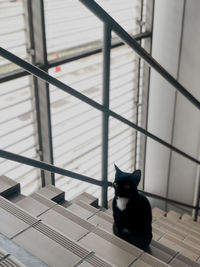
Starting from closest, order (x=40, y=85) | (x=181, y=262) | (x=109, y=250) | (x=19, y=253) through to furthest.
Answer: (x=19, y=253)
(x=109, y=250)
(x=181, y=262)
(x=40, y=85)

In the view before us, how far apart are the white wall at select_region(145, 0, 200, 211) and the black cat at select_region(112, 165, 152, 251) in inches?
116

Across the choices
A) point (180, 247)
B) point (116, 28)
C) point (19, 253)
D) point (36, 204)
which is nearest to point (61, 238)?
point (19, 253)

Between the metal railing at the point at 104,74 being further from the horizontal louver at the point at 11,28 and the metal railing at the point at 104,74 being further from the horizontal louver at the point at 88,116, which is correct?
the horizontal louver at the point at 88,116

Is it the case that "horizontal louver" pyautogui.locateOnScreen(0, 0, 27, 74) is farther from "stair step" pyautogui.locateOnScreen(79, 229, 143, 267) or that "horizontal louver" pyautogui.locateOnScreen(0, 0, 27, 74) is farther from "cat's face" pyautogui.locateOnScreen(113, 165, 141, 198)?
"stair step" pyautogui.locateOnScreen(79, 229, 143, 267)

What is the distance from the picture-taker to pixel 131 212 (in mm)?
2092

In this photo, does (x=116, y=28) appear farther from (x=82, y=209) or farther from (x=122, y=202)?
(x=82, y=209)

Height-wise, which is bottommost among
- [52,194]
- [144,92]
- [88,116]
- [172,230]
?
[172,230]

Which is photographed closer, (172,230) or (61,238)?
(61,238)

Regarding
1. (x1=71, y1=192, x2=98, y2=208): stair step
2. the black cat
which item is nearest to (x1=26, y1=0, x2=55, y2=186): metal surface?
(x1=71, y1=192, x2=98, y2=208): stair step

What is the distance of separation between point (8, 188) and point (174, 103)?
3.16m

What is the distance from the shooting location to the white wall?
15.1 ft

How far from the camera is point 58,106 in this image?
3891mm

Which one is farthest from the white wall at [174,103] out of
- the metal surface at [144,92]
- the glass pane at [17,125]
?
the glass pane at [17,125]

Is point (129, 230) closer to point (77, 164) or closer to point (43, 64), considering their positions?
point (43, 64)
